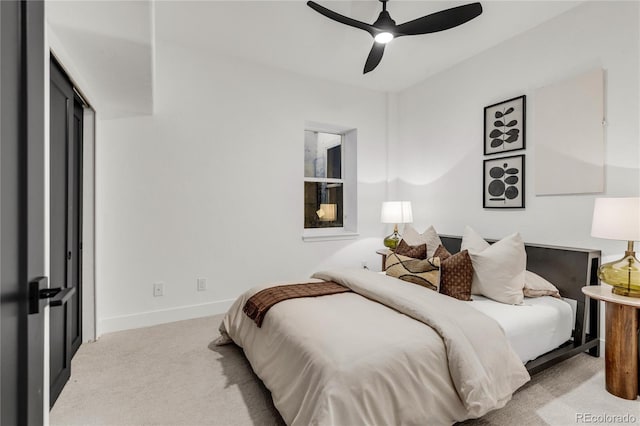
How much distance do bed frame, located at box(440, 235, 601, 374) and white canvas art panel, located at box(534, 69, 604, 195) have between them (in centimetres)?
52

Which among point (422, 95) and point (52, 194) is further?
point (422, 95)

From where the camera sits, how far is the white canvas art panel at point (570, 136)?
2.52 meters

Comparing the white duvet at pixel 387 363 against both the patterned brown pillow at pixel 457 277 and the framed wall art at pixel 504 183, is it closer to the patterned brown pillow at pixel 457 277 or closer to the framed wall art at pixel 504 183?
the patterned brown pillow at pixel 457 277

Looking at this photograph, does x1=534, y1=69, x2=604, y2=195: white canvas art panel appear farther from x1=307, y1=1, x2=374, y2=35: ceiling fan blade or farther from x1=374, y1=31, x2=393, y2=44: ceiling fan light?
x1=307, y1=1, x2=374, y2=35: ceiling fan blade

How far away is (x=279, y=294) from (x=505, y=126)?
270 cm

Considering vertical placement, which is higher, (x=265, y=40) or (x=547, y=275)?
Answer: (x=265, y=40)

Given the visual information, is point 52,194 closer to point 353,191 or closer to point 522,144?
point 353,191

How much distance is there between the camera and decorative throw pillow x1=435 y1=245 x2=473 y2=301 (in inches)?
92.5

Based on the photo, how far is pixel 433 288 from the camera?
248 centimetres

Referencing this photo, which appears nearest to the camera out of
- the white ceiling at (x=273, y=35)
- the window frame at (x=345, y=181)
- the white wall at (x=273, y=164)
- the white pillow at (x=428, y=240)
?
the white ceiling at (x=273, y=35)

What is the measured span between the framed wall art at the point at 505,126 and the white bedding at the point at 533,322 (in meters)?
1.51

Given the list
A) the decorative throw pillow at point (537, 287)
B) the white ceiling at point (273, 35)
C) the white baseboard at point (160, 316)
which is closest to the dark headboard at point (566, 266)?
the decorative throw pillow at point (537, 287)

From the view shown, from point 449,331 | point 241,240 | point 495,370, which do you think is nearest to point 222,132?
point 241,240

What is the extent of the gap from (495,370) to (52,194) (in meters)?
2.65
